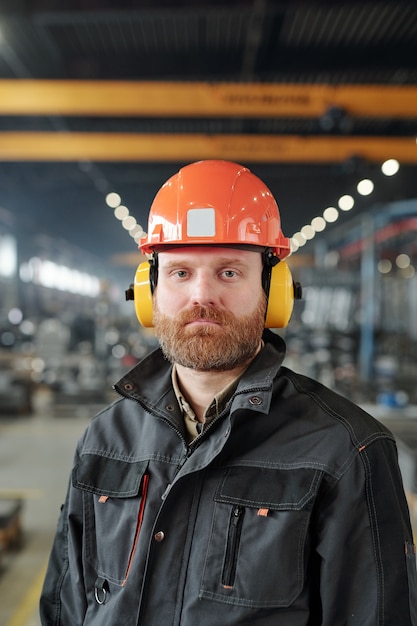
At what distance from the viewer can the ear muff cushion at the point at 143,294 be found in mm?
1728

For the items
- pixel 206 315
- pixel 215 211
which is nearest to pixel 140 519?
pixel 206 315

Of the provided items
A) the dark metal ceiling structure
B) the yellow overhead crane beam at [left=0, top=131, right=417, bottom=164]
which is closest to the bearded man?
the dark metal ceiling structure

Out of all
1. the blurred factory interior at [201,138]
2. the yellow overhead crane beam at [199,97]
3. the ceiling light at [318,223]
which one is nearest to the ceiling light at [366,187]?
the blurred factory interior at [201,138]

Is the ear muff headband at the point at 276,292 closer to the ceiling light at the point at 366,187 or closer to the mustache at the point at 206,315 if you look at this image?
the mustache at the point at 206,315

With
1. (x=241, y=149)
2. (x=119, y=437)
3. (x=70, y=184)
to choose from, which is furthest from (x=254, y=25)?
(x=70, y=184)

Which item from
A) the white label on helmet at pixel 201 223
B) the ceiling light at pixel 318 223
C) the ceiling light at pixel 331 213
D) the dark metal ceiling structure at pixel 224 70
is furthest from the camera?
the ceiling light at pixel 318 223

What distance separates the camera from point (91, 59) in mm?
8445

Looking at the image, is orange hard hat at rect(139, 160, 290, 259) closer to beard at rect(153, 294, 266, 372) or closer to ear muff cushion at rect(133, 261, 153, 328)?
ear muff cushion at rect(133, 261, 153, 328)

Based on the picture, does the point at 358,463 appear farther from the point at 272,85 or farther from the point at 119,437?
the point at 272,85

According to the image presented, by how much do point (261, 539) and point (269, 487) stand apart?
12 cm

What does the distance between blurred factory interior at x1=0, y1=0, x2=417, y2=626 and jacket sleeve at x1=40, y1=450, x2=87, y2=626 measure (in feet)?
7.07

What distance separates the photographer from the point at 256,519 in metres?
1.35

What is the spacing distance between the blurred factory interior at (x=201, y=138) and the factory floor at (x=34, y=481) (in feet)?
0.07

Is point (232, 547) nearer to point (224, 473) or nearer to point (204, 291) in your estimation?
point (224, 473)
